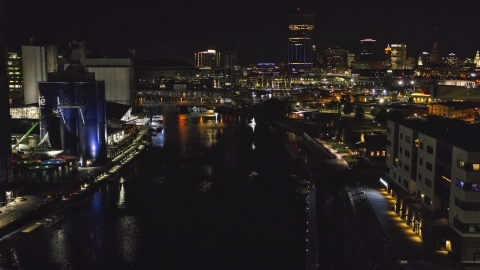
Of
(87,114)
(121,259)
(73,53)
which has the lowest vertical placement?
(121,259)

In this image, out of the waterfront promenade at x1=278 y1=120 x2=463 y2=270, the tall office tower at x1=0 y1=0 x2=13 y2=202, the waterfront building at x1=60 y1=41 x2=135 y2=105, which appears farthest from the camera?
the waterfront building at x1=60 y1=41 x2=135 y2=105

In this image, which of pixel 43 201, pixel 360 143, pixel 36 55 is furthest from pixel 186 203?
pixel 36 55

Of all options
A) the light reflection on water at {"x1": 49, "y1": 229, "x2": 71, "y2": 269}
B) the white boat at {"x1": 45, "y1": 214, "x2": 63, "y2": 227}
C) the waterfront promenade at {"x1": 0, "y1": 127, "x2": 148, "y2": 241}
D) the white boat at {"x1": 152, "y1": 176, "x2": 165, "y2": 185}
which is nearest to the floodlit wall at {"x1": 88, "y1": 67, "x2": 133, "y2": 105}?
the waterfront promenade at {"x1": 0, "y1": 127, "x2": 148, "y2": 241}

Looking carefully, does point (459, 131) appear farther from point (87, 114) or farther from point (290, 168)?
point (87, 114)

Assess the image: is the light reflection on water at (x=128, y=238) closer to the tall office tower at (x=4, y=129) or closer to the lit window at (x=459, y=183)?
the tall office tower at (x=4, y=129)

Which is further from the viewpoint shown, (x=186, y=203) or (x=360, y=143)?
(x=360, y=143)

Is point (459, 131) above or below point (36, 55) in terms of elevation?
below

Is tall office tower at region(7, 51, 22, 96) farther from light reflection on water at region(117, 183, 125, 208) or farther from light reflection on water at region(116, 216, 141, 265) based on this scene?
light reflection on water at region(116, 216, 141, 265)

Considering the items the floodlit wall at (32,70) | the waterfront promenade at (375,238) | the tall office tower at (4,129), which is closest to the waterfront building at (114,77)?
the floodlit wall at (32,70)
